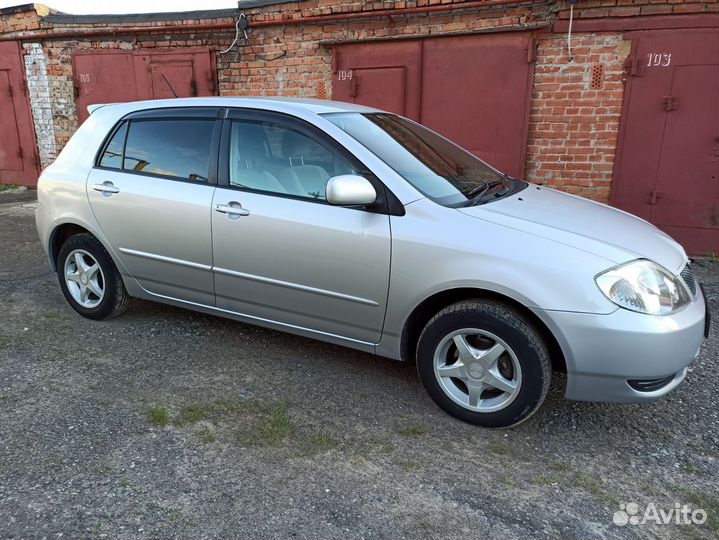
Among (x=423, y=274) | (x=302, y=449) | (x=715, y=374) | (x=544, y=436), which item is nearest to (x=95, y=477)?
(x=302, y=449)

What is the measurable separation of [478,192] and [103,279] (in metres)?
2.79

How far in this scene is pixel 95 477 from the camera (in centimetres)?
251

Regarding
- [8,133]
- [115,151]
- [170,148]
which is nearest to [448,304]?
[170,148]

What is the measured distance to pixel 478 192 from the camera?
323 centimetres

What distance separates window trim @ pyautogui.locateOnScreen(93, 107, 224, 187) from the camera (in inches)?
139

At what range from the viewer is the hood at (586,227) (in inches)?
106

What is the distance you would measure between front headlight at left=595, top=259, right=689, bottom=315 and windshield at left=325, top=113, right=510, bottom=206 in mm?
852

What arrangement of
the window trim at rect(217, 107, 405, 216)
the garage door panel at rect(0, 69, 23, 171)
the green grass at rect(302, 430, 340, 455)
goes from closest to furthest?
the green grass at rect(302, 430, 340, 455), the window trim at rect(217, 107, 405, 216), the garage door panel at rect(0, 69, 23, 171)

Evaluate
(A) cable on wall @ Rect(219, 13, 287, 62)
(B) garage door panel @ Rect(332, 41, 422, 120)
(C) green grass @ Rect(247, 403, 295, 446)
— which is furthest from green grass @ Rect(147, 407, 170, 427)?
(A) cable on wall @ Rect(219, 13, 287, 62)

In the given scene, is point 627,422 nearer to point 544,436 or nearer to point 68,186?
point 544,436

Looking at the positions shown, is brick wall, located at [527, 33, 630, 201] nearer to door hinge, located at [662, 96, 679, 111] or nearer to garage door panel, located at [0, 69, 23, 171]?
door hinge, located at [662, 96, 679, 111]

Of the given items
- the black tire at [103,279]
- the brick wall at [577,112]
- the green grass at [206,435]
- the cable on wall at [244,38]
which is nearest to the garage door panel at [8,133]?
the cable on wall at [244,38]

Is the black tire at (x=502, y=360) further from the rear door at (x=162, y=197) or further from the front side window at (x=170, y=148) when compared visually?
the front side window at (x=170, y=148)

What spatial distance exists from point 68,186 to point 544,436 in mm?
3613
